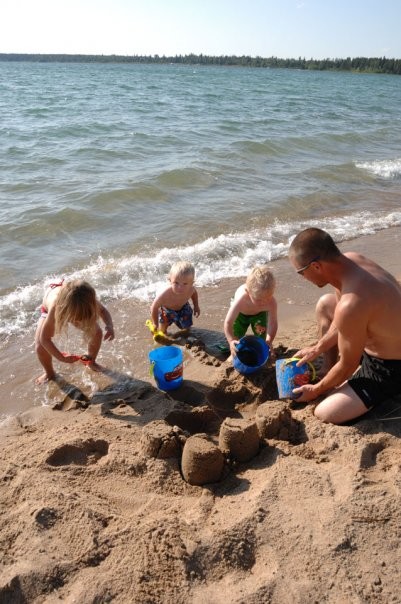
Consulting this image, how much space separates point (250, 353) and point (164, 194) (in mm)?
5517

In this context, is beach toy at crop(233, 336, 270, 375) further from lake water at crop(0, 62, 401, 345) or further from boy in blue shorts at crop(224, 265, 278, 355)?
lake water at crop(0, 62, 401, 345)

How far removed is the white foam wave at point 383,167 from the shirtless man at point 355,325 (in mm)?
9011

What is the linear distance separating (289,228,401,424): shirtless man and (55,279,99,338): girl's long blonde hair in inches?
60.5

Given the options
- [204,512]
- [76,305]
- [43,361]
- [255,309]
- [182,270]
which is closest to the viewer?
[204,512]

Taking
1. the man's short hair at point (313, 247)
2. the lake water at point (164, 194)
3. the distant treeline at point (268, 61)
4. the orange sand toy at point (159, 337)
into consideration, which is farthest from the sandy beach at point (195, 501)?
the distant treeline at point (268, 61)

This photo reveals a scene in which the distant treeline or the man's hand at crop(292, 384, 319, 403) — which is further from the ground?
the distant treeline

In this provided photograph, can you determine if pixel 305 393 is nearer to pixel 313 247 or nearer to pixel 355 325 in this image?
pixel 355 325

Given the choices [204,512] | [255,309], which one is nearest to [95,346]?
[255,309]

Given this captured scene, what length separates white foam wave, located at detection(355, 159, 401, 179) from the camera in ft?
36.1

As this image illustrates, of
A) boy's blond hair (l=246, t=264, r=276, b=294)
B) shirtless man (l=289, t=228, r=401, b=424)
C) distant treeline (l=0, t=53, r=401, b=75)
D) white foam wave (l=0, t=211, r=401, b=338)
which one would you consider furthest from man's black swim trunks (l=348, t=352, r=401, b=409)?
distant treeline (l=0, t=53, r=401, b=75)

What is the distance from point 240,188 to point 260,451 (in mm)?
7179

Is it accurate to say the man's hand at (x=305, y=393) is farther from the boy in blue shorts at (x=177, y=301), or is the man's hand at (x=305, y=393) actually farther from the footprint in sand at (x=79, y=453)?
the boy in blue shorts at (x=177, y=301)

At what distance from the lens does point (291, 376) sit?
3277 mm

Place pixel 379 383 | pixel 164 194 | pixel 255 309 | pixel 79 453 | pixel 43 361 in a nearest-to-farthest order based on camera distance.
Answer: pixel 79 453 → pixel 379 383 → pixel 43 361 → pixel 255 309 → pixel 164 194
